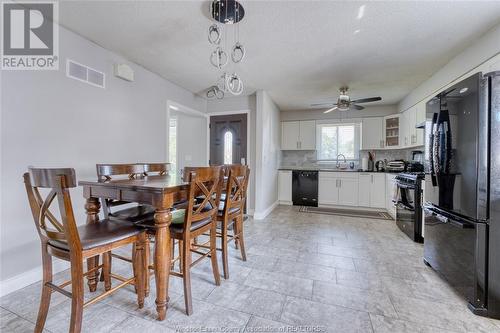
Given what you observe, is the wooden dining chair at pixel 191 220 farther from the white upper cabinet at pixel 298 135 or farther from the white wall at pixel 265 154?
the white upper cabinet at pixel 298 135

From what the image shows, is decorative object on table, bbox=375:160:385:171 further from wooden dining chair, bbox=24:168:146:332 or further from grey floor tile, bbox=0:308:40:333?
grey floor tile, bbox=0:308:40:333

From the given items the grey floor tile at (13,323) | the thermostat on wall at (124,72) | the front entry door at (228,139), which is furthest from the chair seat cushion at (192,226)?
the front entry door at (228,139)

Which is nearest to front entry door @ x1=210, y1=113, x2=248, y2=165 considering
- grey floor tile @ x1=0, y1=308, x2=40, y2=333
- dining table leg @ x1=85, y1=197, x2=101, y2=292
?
dining table leg @ x1=85, y1=197, x2=101, y2=292

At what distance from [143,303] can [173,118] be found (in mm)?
4236

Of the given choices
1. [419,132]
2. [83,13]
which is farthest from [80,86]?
[419,132]

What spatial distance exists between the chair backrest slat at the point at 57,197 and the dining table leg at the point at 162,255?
1.36 feet

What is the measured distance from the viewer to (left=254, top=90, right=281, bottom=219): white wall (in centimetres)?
408

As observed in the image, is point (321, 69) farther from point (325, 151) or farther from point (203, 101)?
point (325, 151)

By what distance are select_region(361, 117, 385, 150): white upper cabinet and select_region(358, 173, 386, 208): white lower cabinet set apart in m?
0.76

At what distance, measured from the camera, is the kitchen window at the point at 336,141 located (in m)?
5.47

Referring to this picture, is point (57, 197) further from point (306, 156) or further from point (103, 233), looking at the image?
point (306, 156)

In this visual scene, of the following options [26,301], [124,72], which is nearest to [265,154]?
[124,72]

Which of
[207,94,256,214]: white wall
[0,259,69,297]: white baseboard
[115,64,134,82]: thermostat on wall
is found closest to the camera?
[0,259,69,297]: white baseboard

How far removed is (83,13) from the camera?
1.96 m
